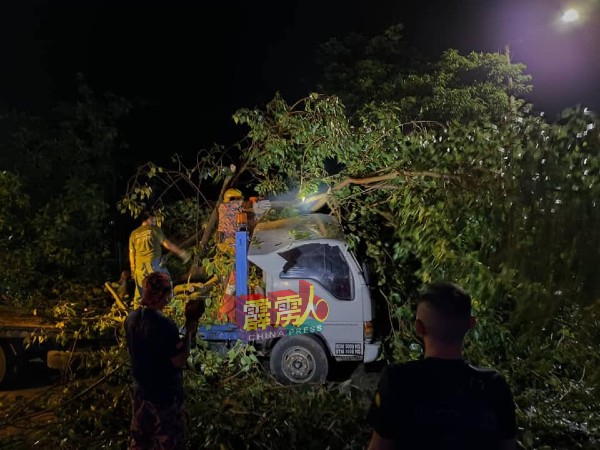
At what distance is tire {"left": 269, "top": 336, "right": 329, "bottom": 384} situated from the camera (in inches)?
240

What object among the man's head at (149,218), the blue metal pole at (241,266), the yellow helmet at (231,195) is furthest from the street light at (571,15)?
the man's head at (149,218)

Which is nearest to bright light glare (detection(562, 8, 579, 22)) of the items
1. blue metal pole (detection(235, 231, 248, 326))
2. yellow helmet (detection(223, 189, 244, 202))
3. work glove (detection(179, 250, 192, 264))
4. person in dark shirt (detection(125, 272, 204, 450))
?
yellow helmet (detection(223, 189, 244, 202))

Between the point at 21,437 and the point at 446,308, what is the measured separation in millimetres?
4196

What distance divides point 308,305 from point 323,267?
1.53 ft

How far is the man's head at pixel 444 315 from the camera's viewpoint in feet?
6.13

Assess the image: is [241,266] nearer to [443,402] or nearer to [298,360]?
[298,360]

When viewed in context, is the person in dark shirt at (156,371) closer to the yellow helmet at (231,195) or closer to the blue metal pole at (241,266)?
the blue metal pole at (241,266)

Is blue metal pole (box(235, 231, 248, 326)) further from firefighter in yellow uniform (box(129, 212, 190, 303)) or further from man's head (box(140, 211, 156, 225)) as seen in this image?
man's head (box(140, 211, 156, 225))

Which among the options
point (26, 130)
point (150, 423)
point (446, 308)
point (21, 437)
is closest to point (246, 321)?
point (21, 437)

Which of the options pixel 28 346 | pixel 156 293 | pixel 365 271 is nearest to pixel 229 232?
pixel 365 271

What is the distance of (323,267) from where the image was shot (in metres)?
6.12

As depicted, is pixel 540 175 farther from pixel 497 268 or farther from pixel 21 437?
pixel 21 437

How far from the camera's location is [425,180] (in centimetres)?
489

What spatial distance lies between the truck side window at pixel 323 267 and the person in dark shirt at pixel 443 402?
4196mm
